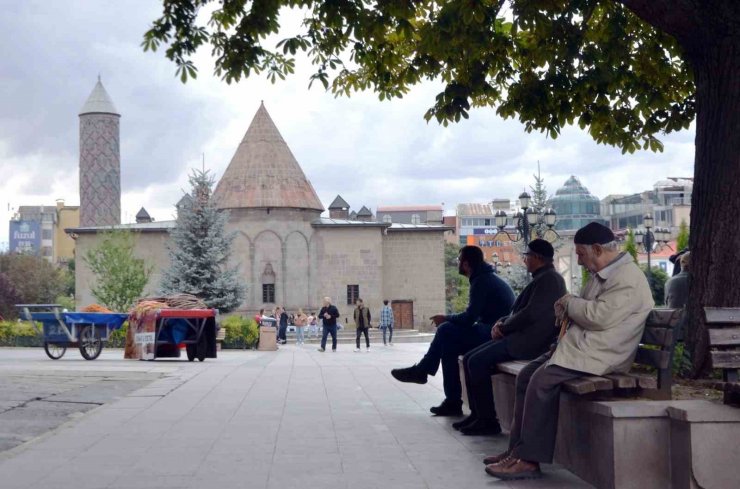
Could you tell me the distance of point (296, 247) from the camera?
64.6m

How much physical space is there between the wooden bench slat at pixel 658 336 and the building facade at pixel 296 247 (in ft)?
187

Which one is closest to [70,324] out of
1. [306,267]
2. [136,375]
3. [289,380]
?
[136,375]

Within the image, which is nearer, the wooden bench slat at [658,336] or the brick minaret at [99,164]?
the wooden bench slat at [658,336]

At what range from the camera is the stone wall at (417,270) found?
66.0m

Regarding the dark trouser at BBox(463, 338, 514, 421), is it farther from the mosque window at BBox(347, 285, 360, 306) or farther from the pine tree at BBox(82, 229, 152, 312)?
the mosque window at BBox(347, 285, 360, 306)

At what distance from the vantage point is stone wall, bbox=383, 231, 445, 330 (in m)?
66.0

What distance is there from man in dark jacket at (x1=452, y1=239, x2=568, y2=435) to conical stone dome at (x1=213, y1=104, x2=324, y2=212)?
5580 centimetres

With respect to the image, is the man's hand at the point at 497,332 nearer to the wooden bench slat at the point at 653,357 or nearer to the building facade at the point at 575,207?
the wooden bench slat at the point at 653,357

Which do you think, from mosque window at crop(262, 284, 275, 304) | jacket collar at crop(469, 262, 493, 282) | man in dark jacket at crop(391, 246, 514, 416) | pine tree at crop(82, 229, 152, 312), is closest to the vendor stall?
man in dark jacket at crop(391, 246, 514, 416)

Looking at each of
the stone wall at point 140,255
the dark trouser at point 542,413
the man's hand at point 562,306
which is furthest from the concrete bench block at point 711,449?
the stone wall at point 140,255

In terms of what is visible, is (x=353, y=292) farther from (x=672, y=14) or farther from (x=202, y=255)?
(x=672, y=14)

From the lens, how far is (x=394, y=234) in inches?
2645

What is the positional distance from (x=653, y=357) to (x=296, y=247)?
2326 inches

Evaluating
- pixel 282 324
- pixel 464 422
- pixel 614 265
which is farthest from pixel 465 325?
pixel 282 324
